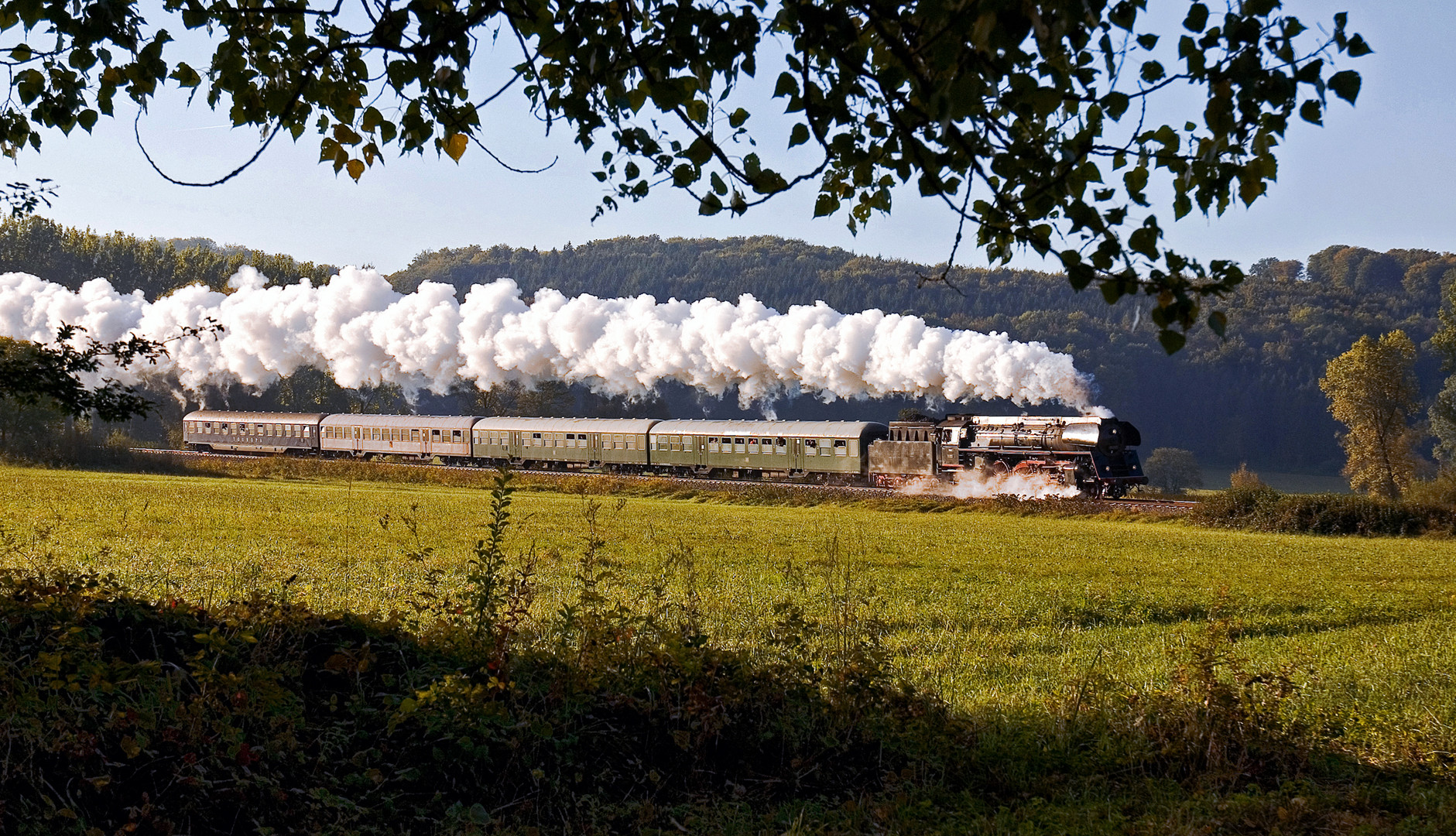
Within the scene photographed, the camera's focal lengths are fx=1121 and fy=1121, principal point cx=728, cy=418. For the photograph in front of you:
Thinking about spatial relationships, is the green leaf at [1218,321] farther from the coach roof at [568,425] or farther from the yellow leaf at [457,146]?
the coach roof at [568,425]

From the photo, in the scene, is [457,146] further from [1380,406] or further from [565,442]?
[1380,406]

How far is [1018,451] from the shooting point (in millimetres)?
37875

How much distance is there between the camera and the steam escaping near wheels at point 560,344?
151 feet

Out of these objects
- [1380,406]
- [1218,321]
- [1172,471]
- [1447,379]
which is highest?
[1447,379]

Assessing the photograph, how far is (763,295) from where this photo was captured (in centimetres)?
15350

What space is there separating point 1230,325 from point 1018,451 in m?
46.7

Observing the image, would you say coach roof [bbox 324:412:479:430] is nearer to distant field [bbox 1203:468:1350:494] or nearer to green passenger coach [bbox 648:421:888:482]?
green passenger coach [bbox 648:421:888:482]

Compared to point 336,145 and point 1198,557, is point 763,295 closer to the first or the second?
point 1198,557

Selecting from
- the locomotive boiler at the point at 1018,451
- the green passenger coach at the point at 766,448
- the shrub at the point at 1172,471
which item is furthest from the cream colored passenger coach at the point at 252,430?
the shrub at the point at 1172,471

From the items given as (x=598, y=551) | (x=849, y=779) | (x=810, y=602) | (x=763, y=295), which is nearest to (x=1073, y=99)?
(x=849, y=779)

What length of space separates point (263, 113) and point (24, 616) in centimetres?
371

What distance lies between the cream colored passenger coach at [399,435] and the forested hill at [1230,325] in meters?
49.5

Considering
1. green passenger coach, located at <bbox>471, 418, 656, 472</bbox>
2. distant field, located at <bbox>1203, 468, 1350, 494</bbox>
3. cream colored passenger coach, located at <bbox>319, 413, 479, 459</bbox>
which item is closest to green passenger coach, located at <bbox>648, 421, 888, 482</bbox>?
green passenger coach, located at <bbox>471, 418, 656, 472</bbox>

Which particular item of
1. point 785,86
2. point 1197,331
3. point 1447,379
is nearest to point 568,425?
point 1447,379
